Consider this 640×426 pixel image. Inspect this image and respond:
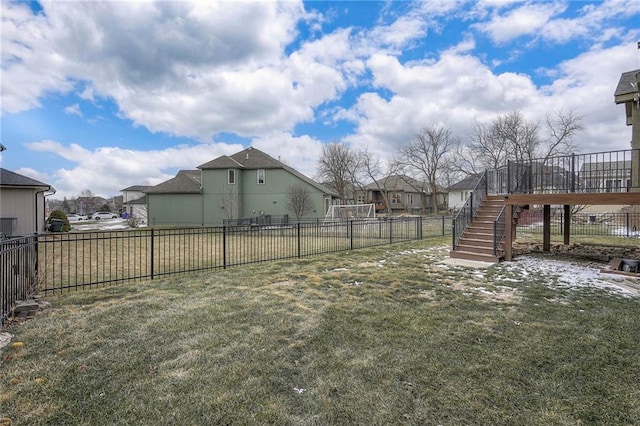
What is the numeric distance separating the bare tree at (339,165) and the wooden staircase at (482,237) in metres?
31.5

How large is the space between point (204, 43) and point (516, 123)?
30.6 m

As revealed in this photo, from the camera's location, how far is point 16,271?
478 cm

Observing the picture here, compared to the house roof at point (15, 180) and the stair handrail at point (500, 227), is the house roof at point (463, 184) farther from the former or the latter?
the house roof at point (15, 180)

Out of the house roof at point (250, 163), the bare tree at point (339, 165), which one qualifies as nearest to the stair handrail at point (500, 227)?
the house roof at point (250, 163)

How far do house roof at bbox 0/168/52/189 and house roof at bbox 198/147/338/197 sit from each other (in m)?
12.6

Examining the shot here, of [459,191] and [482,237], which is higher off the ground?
[459,191]

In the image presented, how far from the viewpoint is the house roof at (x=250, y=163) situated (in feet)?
87.1

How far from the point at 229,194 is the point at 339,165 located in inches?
782

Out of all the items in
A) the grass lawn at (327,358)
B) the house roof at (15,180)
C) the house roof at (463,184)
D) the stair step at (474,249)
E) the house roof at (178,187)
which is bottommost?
the grass lawn at (327,358)

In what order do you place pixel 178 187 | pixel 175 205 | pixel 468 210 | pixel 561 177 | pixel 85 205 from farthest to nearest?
pixel 85 205 → pixel 178 187 → pixel 175 205 → pixel 468 210 → pixel 561 177

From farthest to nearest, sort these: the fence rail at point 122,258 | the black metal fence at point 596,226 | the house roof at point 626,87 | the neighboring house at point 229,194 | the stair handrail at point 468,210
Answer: the neighboring house at point 229,194
the black metal fence at point 596,226
the house roof at point 626,87
the stair handrail at point 468,210
the fence rail at point 122,258

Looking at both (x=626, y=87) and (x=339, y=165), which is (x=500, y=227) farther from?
(x=339, y=165)

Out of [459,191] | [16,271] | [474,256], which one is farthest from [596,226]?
[459,191]

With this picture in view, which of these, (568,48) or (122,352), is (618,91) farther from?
(122,352)
